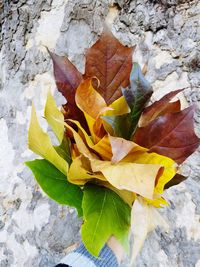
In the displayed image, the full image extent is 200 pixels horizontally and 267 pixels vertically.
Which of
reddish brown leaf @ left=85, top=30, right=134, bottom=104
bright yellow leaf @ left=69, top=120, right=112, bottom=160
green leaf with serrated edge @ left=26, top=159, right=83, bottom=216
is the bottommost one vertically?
green leaf with serrated edge @ left=26, top=159, right=83, bottom=216

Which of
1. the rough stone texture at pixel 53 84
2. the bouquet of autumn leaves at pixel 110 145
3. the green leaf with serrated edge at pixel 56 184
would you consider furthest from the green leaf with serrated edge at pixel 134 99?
the rough stone texture at pixel 53 84

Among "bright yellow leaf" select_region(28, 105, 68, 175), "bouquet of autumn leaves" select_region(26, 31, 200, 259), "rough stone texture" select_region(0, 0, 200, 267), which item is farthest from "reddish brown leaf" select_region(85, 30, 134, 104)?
"rough stone texture" select_region(0, 0, 200, 267)

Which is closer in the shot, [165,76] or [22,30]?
[165,76]

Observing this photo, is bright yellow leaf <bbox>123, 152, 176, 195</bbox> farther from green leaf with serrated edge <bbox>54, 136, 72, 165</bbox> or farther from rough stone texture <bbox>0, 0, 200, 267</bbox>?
rough stone texture <bbox>0, 0, 200, 267</bbox>

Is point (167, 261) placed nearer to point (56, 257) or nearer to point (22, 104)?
point (56, 257)

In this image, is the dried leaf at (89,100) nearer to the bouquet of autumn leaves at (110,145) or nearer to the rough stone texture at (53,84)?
the bouquet of autumn leaves at (110,145)

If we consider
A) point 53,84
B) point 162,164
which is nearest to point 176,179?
point 162,164

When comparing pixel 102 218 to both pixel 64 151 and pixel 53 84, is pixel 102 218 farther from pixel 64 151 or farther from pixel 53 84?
pixel 53 84

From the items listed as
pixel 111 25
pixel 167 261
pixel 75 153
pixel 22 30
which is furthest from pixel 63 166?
pixel 22 30
